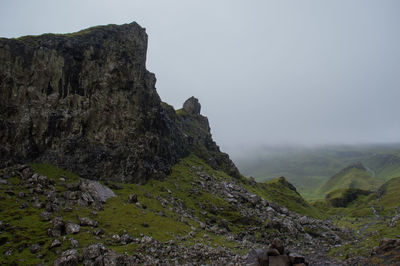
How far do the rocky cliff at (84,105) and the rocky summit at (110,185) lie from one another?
31cm

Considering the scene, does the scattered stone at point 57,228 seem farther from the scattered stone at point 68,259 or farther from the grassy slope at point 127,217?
the scattered stone at point 68,259

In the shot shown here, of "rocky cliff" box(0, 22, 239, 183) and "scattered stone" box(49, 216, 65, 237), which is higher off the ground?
"rocky cliff" box(0, 22, 239, 183)

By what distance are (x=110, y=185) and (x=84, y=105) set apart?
93.7ft

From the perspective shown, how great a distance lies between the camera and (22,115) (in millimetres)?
65188

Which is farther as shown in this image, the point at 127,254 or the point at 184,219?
the point at 184,219

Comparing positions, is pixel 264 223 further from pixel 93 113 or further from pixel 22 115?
pixel 22 115

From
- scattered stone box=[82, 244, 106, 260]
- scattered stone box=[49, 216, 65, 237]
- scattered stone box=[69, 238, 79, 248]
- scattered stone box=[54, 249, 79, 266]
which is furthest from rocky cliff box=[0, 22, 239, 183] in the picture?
scattered stone box=[54, 249, 79, 266]

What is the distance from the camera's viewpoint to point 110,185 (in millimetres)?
69500

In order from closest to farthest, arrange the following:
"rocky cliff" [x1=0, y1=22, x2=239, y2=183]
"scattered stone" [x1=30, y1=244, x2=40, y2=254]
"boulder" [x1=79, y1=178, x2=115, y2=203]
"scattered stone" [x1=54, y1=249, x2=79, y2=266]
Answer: "scattered stone" [x1=54, y1=249, x2=79, y2=266] → "scattered stone" [x1=30, y1=244, x2=40, y2=254] → "boulder" [x1=79, y1=178, x2=115, y2=203] → "rocky cliff" [x1=0, y1=22, x2=239, y2=183]

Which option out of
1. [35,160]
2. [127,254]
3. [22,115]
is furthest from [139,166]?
[127,254]

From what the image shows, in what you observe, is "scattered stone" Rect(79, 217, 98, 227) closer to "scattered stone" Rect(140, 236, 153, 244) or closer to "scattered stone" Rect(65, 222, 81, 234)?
"scattered stone" Rect(65, 222, 81, 234)

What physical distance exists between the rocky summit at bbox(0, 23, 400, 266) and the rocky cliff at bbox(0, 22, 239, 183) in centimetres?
31

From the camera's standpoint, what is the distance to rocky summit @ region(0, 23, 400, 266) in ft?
132

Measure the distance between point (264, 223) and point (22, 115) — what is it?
83506 mm
